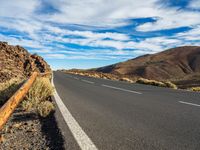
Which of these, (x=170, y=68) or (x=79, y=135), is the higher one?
(x=170, y=68)

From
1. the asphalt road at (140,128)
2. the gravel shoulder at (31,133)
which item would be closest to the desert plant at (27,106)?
the gravel shoulder at (31,133)

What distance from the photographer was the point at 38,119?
6.08m

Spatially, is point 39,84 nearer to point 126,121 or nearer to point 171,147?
point 126,121

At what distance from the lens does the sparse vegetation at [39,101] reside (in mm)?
6532

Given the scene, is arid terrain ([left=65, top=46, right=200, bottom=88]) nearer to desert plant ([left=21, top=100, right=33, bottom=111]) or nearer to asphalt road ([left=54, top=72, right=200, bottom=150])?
desert plant ([left=21, top=100, right=33, bottom=111])

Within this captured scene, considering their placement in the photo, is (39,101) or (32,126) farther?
(39,101)

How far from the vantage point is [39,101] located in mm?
8148

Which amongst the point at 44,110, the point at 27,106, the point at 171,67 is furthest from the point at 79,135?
the point at 171,67

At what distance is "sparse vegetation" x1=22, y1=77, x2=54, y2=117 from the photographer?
653 cm

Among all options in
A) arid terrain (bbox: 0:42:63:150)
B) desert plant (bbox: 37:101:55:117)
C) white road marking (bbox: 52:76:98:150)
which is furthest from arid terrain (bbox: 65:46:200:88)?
white road marking (bbox: 52:76:98:150)

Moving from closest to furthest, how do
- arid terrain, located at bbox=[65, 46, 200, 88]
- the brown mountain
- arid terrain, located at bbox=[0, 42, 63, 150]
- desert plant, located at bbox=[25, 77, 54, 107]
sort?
arid terrain, located at bbox=[0, 42, 63, 150], desert plant, located at bbox=[25, 77, 54, 107], arid terrain, located at bbox=[65, 46, 200, 88], the brown mountain

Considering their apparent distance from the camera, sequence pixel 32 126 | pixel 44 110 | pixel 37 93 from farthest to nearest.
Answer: pixel 37 93 < pixel 44 110 < pixel 32 126

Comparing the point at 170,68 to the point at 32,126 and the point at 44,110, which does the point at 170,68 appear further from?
the point at 32,126

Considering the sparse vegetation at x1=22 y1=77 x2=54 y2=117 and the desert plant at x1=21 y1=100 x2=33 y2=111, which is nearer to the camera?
the sparse vegetation at x1=22 y1=77 x2=54 y2=117
